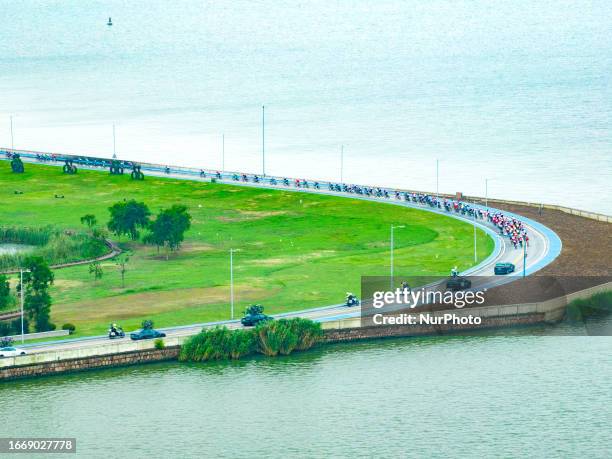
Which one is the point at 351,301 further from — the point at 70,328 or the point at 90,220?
the point at 90,220

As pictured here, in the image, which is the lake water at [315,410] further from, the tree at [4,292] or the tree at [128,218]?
the tree at [128,218]

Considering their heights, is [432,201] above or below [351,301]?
above

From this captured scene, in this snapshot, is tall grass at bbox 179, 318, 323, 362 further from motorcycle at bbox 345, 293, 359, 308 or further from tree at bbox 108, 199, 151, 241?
tree at bbox 108, 199, 151, 241

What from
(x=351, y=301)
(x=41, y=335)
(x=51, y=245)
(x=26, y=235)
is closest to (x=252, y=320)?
(x=351, y=301)

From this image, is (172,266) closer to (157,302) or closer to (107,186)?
(157,302)

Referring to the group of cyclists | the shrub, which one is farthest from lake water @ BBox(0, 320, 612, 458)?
the group of cyclists

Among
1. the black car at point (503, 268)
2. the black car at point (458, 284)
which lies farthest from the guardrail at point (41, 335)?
the black car at point (503, 268)

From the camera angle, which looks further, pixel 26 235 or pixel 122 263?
pixel 26 235
